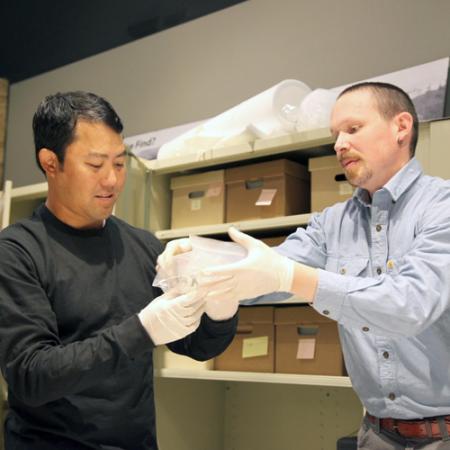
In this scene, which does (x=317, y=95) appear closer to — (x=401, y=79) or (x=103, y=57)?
(x=401, y=79)

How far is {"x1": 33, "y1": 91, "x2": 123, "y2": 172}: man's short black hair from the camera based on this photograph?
1.51 meters

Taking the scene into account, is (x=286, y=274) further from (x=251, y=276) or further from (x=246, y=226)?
(x=246, y=226)

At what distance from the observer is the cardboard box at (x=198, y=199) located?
2.65 metres

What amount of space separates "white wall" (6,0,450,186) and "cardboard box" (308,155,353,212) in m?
0.69

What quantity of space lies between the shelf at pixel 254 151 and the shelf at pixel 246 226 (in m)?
0.26

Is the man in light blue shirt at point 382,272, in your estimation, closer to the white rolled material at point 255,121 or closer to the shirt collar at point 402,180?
the shirt collar at point 402,180

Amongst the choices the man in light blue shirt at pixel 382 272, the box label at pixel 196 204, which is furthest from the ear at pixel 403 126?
the box label at pixel 196 204

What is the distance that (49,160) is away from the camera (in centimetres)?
155

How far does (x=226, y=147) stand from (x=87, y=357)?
148 centimetres

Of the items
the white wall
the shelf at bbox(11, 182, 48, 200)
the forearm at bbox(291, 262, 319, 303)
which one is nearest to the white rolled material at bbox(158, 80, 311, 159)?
the white wall

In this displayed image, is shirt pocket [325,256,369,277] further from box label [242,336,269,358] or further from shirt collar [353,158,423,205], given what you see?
box label [242,336,269,358]

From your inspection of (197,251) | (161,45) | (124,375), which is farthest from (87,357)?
(161,45)

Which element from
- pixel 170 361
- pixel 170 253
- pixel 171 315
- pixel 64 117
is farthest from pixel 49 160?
pixel 170 361

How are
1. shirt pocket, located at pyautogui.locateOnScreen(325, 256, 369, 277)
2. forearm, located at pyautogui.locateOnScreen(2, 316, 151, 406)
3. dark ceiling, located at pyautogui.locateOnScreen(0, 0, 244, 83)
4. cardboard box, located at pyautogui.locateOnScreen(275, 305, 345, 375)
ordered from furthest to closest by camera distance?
1. dark ceiling, located at pyautogui.locateOnScreen(0, 0, 244, 83)
2. cardboard box, located at pyautogui.locateOnScreen(275, 305, 345, 375)
3. shirt pocket, located at pyautogui.locateOnScreen(325, 256, 369, 277)
4. forearm, located at pyautogui.locateOnScreen(2, 316, 151, 406)
